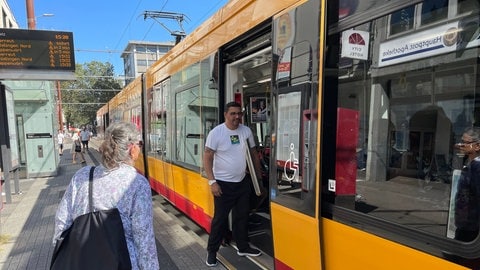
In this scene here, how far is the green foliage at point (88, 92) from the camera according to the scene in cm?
5425

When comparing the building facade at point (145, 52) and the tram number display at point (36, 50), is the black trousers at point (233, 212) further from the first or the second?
the building facade at point (145, 52)

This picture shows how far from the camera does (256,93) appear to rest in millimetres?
5730

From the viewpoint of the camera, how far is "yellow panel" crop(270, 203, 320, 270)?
2.49 meters

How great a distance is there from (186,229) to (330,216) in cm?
374

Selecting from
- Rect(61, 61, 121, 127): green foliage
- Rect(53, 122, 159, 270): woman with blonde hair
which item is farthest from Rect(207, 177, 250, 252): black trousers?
Rect(61, 61, 121, 127): green foliage

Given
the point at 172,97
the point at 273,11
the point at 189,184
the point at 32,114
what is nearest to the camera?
the point at 273,11

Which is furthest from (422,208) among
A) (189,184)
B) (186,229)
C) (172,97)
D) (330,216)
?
(172,97)

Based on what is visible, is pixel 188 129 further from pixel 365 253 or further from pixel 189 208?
pixel 365 253

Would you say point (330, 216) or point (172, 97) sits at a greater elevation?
point (172, 97)

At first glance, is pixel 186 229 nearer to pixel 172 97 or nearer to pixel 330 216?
pixel 172 97

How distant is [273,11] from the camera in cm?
305

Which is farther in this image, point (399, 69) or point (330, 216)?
point (330, 216)

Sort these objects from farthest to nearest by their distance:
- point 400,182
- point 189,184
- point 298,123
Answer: point 189,184
point 298,123
point 400,182

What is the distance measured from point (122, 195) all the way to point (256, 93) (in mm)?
3956
